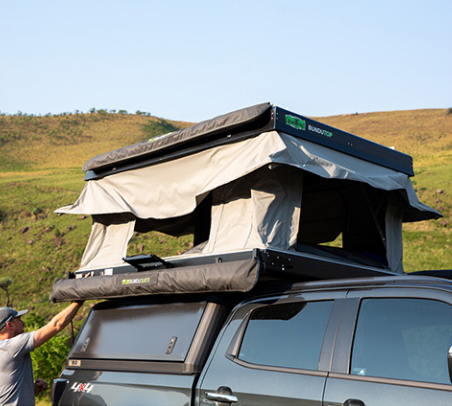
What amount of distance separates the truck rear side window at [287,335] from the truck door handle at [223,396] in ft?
0.84

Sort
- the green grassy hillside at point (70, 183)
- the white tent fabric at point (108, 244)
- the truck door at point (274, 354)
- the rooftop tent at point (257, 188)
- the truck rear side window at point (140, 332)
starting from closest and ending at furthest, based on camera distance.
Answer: the truck door at point (274, 354)
the truck rear side window at point (140, 332)
the rooftop tent at point (257, 188)
the white tent fabric at point (108, 244)
the green grassy hillside at point (70, 183)

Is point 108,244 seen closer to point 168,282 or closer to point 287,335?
point 168,282

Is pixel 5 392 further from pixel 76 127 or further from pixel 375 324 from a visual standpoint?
pixel 76 127

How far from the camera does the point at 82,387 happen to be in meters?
5.34

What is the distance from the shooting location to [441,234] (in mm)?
32000

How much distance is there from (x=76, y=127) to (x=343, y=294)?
9042 centimetres

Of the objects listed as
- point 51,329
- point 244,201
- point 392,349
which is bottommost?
point 51,329

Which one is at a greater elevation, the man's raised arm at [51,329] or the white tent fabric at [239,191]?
the white tent fabric at [239,191]

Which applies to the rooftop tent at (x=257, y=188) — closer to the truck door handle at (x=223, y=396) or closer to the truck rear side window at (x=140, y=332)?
the truck rear side window at (x=140, y=332)

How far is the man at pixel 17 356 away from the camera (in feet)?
17.5

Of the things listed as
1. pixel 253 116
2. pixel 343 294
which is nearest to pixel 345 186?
pixel 253 116

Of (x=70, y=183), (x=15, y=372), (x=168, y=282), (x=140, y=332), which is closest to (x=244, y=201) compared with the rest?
(x=168, y=282)

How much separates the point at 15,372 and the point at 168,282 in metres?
1.74

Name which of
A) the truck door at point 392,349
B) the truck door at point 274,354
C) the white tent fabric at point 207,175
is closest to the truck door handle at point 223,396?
the truck door at point 274,354
